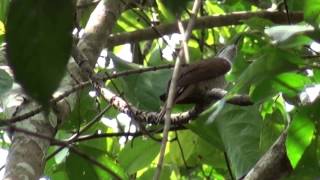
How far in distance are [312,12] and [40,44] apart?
2.86 ft

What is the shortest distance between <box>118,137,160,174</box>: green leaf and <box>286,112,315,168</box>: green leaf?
0.68m

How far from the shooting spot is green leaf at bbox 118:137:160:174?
1776mm

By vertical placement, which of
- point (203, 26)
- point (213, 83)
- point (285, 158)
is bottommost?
point (203, 26)

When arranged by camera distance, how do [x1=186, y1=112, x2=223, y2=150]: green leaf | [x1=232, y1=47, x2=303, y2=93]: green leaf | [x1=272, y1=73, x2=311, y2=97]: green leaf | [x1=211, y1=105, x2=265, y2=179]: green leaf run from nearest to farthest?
[x1=232, y1=47, x2=303, y2=93]: green leaf
[x1=272, y1=73, x2=311, y2=97]: green leaf
[x1=211, y1=105, x2=265, y2=179]: green leaf
[x1=186, y1=112, x2=223, y2=150]: green leaf

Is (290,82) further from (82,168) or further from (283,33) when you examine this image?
(82,168)

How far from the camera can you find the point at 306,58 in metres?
1.18

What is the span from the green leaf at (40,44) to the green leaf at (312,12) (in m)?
0.82

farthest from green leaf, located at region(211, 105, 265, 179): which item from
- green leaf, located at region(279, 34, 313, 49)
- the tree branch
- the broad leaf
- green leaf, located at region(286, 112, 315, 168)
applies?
the tree branch

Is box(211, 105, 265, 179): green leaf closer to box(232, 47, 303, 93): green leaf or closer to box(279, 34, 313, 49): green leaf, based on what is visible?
box(232, 47, 303, 93): green leaf

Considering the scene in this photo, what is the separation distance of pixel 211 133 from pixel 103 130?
2.03 feet

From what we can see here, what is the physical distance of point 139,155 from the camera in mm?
1783

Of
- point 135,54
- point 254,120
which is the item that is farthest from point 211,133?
point 135,54

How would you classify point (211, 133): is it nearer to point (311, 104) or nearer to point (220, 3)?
point (311, 104)

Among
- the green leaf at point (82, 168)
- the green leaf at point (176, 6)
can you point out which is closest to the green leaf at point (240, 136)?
the green leaf at point (82, 168)
